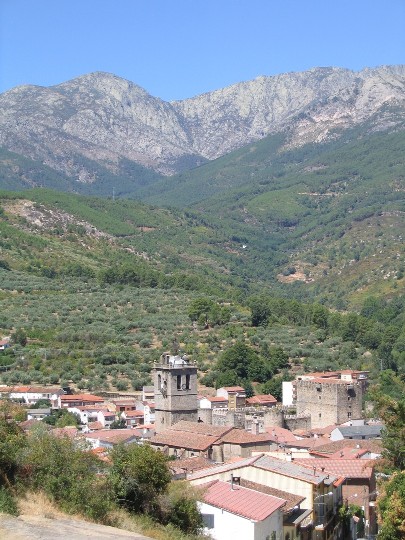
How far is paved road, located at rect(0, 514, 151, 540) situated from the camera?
1936 centimetres

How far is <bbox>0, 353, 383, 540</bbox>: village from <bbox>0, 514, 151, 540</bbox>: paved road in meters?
4.58

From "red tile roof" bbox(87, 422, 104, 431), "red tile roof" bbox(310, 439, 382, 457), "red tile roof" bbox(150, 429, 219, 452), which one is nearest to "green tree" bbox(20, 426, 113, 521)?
"red tile roof" bbox(150, 429, 219, 452)

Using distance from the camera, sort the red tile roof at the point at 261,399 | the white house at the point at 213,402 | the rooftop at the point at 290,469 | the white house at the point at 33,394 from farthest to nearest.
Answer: the white house at the point at 33,394, the red tile roof at the point at 261,399, the white house at the point at 213,402, the rooftop at the point at 290,469

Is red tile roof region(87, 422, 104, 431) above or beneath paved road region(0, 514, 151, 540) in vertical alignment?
beneath

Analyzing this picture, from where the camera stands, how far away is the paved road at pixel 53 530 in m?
19.4

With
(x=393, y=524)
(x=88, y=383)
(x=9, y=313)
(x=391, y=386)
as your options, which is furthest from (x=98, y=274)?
(x=393, y=524)

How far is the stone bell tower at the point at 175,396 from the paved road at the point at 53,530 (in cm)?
2784

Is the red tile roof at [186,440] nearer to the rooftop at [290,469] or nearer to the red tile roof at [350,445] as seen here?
the red tile roof at [350,445]

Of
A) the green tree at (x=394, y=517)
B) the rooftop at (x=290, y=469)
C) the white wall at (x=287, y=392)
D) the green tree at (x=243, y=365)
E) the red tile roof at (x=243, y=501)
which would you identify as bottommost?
the green tree at (x=394, y=517)

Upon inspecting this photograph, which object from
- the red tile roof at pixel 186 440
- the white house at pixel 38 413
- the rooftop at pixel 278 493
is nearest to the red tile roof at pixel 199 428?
the red tile roof at pixel 186 440

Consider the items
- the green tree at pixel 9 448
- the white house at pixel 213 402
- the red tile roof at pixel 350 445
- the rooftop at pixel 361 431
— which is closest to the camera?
the green tree at pixel 9 448

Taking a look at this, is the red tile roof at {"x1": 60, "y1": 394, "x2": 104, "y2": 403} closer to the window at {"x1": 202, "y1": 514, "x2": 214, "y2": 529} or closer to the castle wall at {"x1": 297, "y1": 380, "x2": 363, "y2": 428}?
the castle wall at {"x1": 297, "y1": 380, "x2": 363, "y2": 428}

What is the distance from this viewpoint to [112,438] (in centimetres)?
4853

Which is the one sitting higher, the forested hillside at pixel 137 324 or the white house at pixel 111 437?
the forested hillside at pixel 137 324
